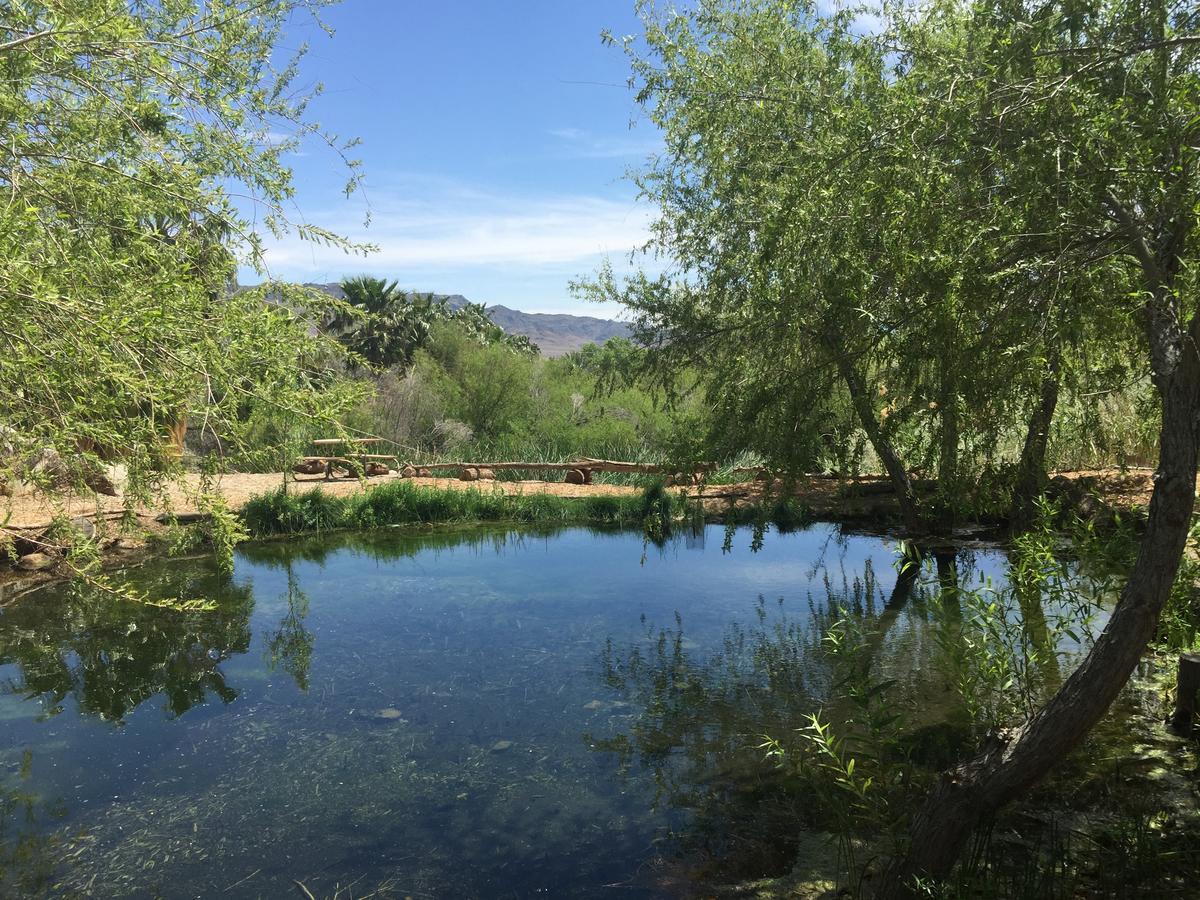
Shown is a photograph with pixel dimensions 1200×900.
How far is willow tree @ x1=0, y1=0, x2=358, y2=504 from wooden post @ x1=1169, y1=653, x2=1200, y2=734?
4967mm

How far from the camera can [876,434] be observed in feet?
23.9

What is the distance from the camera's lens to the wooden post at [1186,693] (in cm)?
510

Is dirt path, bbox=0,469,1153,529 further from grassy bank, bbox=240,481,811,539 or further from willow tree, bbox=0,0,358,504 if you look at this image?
willow tree, bbox=0,0,358,504

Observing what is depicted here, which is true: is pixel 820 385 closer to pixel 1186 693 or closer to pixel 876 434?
pixel 876 434

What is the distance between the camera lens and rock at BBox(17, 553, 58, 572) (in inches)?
445

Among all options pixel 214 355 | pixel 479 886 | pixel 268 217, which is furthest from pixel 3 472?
pixel 479 886

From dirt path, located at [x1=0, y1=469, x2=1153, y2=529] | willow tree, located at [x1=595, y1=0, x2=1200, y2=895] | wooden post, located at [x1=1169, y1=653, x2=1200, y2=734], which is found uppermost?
willow tree, located at [x1=595, y1=0, x2=1200, y2=895]

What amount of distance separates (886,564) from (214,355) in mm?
9648

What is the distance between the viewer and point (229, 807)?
17.7 feet

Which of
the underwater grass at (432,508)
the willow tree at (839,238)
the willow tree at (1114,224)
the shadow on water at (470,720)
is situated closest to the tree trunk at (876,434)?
the willow tree at (839,238)

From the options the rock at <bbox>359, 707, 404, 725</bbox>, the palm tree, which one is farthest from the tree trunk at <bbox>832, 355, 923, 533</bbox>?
the palm tree

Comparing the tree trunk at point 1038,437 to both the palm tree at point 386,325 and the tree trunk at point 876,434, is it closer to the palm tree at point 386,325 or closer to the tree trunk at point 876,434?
the tree trunk at point 876,434

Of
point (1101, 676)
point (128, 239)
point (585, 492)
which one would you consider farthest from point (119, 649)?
point (585, 492)

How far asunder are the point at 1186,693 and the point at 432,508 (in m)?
12.0
